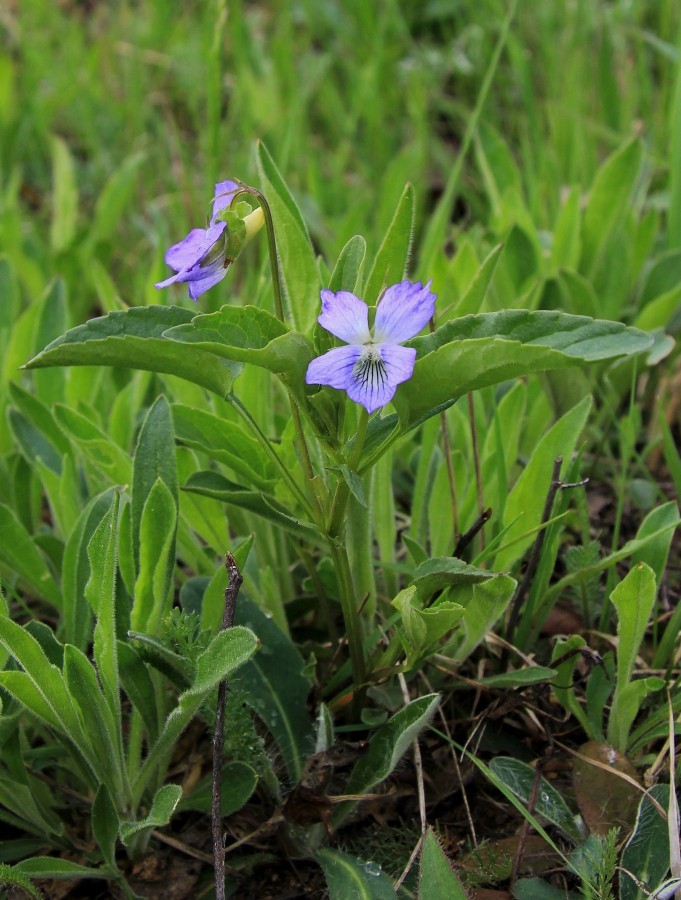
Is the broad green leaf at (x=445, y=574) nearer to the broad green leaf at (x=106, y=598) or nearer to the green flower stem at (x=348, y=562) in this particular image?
the green flower stem at (x=348, y=562)

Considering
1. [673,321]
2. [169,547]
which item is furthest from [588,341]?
[673,321]

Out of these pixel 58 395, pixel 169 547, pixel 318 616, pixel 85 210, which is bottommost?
pixel 318 616

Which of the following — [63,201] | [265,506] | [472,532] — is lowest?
[472,532]

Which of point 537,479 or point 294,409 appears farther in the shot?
point 537,479

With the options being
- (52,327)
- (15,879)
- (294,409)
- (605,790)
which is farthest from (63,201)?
(605,790)

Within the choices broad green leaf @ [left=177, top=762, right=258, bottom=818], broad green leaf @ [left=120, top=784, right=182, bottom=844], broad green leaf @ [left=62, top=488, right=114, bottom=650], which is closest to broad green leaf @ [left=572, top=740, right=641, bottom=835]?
broad green leaf @ [left=177, top=762, right=258, bottom=818]

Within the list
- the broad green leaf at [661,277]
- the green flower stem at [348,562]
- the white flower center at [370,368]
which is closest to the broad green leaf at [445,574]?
the green flower stem at [348,562]

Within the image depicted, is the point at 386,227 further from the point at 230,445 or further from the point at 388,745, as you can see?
the point at 388,745

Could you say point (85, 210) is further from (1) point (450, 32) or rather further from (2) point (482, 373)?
(2) point (482, 373)
